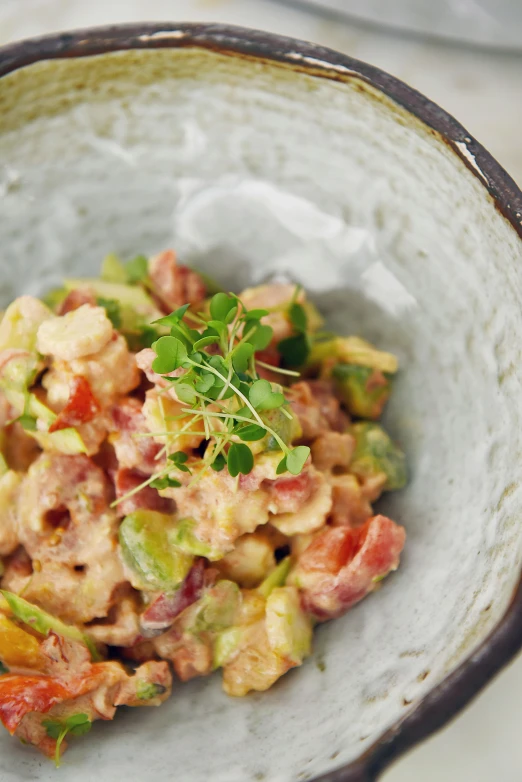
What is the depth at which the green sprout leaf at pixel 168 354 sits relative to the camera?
1224 mm

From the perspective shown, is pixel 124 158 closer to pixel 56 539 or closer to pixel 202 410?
pixel 202 410

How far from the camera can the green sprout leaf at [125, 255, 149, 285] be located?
1618 mm

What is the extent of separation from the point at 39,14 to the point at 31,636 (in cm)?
207

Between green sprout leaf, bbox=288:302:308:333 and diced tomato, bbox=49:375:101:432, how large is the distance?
1.50 feet

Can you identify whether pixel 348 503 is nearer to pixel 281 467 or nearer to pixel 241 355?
pixel 281 467

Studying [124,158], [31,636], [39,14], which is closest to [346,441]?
[31,636]

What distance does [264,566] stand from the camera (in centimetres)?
134

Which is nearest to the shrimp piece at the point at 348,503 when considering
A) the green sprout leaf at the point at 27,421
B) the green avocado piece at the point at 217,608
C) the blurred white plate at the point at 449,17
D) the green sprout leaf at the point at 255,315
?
the green avocado piece at the point at 217,608

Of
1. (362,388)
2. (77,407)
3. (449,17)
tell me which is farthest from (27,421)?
(449,17)

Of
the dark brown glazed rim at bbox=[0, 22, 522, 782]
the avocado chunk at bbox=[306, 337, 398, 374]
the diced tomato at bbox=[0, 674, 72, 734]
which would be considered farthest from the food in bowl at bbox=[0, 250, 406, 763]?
the dark brown glazed rim at bbox=[0, 22, 522, 782]

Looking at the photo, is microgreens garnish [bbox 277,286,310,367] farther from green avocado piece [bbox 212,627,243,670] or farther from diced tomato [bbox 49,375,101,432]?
green avocado piece [bbox 212,627,243,670]

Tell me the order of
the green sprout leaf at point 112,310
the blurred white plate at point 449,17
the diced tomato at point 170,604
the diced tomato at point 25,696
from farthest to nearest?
the blurred white plate at point 449,17 < the green sprout leaf at point 112,310 < the diced tomato at point 170,604 < the diced tomato at point 25,696

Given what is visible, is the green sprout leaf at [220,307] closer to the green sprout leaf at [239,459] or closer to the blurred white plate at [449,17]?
the green sprout leaf at [239,459]

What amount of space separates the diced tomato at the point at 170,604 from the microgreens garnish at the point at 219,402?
17 cm
